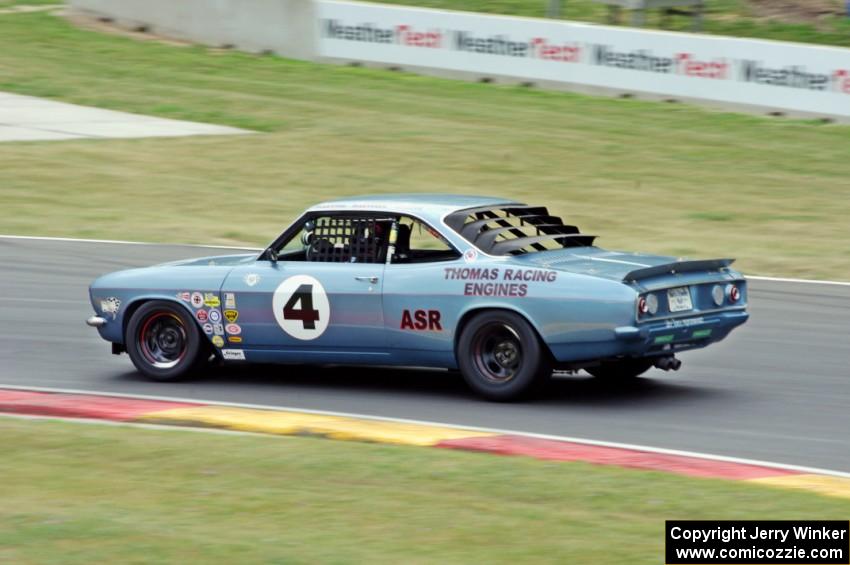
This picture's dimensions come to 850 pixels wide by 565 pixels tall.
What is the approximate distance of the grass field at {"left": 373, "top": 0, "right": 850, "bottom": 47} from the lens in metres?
27.9

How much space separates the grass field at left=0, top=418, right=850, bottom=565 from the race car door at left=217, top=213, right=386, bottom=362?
5.41 feet

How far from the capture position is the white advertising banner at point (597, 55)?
23703 mm

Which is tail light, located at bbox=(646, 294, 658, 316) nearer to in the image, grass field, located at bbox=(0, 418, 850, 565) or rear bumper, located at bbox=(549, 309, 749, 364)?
rear bumper, located at bbox=(549, 309, 749, 364)

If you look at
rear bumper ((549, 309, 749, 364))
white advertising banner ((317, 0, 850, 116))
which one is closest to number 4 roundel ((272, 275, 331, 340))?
rear bumper ((549, 309, 749, 364))

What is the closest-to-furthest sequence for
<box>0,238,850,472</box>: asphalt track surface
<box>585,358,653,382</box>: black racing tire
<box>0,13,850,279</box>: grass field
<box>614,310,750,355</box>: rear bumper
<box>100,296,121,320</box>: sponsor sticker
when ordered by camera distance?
1. <box>0,238,850,472</box>: asphalt track surface
2. <box>614,310,750,355</box>: rear bumper
3. <box>585,358,653,382</box>: black racing tire
4. <box>100,296,121,320</box>: sponsor sticker
5. <box>0,13,850,279</box>: grass field

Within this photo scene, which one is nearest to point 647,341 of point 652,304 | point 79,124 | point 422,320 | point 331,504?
point 652,304

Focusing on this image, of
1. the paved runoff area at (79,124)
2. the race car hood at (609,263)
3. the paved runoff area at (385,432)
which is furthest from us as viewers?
the paved runoff area at (79,124)

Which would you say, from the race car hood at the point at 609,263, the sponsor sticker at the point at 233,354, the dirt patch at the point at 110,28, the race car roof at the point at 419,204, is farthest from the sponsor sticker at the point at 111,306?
the dirt patch at the point at 110,28

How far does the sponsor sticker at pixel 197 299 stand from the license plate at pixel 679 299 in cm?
340

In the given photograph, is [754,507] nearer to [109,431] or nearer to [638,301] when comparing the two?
[638,301]

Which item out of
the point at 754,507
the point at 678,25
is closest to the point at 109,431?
the point at 754,507

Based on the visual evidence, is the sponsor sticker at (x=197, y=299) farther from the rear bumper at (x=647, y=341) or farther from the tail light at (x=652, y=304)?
the tail light at (x=652, y=304)

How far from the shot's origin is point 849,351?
11.7 m

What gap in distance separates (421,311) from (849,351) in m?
3.88
